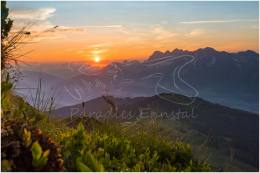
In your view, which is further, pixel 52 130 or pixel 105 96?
pixel 105 96

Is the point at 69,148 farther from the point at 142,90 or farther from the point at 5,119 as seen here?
the point at 142,90

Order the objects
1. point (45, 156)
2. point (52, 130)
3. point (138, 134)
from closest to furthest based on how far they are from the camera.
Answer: point (45, 156), point (52, 130), point (138, 134)

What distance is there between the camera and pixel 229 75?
244ft

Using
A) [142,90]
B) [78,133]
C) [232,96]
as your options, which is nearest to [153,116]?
[78,133]

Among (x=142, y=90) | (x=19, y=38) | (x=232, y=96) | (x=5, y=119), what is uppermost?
(x=19, y=38)

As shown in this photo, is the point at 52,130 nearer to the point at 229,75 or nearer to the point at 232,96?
the point at 232,96

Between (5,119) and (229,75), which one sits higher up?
(5,119)

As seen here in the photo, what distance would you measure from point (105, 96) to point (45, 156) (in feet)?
15.6

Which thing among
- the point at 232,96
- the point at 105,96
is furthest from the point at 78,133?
the point at 232,96

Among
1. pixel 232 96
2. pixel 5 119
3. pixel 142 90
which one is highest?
pixel 5 119

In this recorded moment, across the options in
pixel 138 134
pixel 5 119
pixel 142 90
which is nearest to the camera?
pixel 5 119

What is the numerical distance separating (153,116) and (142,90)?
10.6 m

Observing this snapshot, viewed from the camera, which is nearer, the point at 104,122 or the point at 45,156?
the point at 45,156

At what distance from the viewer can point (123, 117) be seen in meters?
9.99
